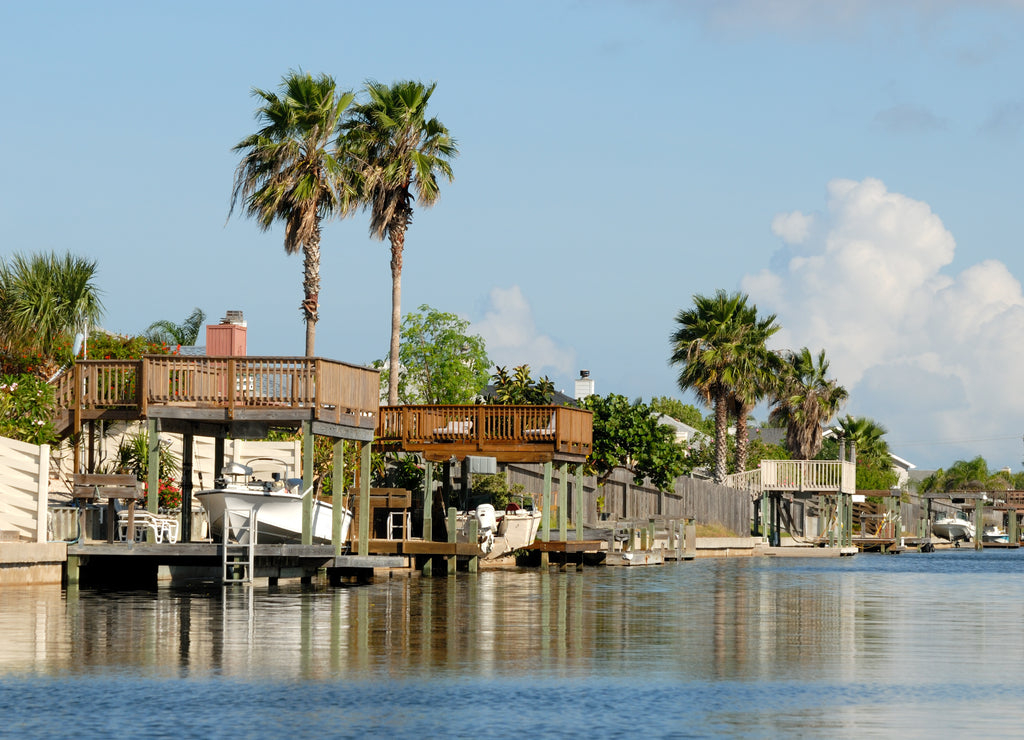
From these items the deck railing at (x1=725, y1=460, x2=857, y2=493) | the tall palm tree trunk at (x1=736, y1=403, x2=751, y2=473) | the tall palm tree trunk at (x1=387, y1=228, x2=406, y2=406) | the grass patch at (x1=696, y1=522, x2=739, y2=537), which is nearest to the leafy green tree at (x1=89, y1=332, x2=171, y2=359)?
the tall palm tree trunk at (x1=387, y1=228, x2=406, y2=406)

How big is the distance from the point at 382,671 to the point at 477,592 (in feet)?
41.0

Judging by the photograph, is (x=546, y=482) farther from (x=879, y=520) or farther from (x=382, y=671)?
(x=879, y=520)

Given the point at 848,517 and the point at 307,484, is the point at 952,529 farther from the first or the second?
the point at 307,484

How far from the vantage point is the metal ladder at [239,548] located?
26688mm

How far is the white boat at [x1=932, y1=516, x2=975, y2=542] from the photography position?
11138cm

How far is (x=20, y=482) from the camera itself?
26484 mm

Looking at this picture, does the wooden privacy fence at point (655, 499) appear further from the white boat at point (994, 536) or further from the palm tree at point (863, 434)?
the white boat at point (994, 536)

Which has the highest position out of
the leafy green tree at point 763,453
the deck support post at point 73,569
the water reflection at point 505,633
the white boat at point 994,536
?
the leafy green tree at point 763,453

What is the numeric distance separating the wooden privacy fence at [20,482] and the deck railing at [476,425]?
39.3 feet

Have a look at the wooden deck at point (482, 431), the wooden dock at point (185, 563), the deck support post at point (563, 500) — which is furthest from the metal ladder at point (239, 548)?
the deck support post at point (563, 500)

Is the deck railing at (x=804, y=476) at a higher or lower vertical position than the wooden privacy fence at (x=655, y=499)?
higher

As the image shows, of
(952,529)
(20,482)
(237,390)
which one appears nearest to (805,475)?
(237,390)

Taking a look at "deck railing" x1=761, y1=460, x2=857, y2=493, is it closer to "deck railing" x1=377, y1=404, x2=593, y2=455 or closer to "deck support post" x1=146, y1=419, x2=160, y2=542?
"deck railing" x1=377, y1=404, x2=593, y2=455

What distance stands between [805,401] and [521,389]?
22.2 m
